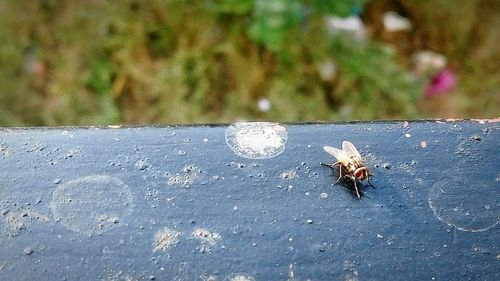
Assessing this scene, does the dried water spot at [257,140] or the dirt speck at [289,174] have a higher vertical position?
the dried water spot at [257,140]

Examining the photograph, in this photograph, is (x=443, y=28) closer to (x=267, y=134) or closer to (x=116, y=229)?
(x=267, y=134)

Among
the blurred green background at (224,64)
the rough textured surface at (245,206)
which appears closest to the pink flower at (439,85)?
the blurred green background at (224,64)

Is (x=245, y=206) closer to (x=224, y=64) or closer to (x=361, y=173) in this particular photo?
(x=361, y=173)

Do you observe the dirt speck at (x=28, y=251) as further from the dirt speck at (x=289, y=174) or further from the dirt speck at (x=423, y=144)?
the dirt speck at (x=423, y=144)

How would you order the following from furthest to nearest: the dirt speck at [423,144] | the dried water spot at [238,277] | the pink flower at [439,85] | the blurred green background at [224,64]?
the pink flower at [439,85]
the blurred green background at [224,64]
the dirt speck at [423,144]
the dried water spot at [238,277]

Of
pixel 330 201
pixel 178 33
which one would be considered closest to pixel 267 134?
pixel 330 201

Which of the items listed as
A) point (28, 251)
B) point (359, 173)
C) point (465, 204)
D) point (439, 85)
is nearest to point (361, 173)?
point (359, 173)

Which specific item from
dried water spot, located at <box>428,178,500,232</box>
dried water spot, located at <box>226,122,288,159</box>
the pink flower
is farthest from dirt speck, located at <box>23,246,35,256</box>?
the pink flower
